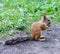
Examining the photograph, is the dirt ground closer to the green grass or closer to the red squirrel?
the red squirrel

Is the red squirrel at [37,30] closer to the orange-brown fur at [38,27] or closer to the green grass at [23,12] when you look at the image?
the orange-brown fur at [38,27]

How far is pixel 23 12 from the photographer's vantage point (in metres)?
7.75

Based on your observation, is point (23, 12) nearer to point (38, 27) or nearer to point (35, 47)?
point (38, 27)

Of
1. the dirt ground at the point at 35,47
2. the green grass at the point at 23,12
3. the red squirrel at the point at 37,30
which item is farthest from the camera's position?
the green grass at the point at 23,12

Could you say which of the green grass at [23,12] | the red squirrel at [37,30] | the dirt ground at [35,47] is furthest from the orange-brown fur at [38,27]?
the green grass at [23,12]

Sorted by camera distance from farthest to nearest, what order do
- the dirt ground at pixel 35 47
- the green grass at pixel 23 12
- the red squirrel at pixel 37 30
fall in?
1. the green grass at pixel 23 12
2. the red squirrel at pixel 37 30
3. the dirt ground at pixel 35 47

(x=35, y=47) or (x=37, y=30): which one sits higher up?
(x=37, y=30)

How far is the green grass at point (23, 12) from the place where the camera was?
270 inches

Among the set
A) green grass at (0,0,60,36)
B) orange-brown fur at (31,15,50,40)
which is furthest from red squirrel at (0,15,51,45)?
green grass at (0,0,60,36)

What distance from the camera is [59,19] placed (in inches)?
295

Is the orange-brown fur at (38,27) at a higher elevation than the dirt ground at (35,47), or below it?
higher

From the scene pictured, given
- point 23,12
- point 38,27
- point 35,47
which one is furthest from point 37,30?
point 23,12

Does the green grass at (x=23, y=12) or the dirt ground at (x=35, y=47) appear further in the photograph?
the green grass at (x=23, y=12)

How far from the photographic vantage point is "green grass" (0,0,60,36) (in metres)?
A: 6.85
